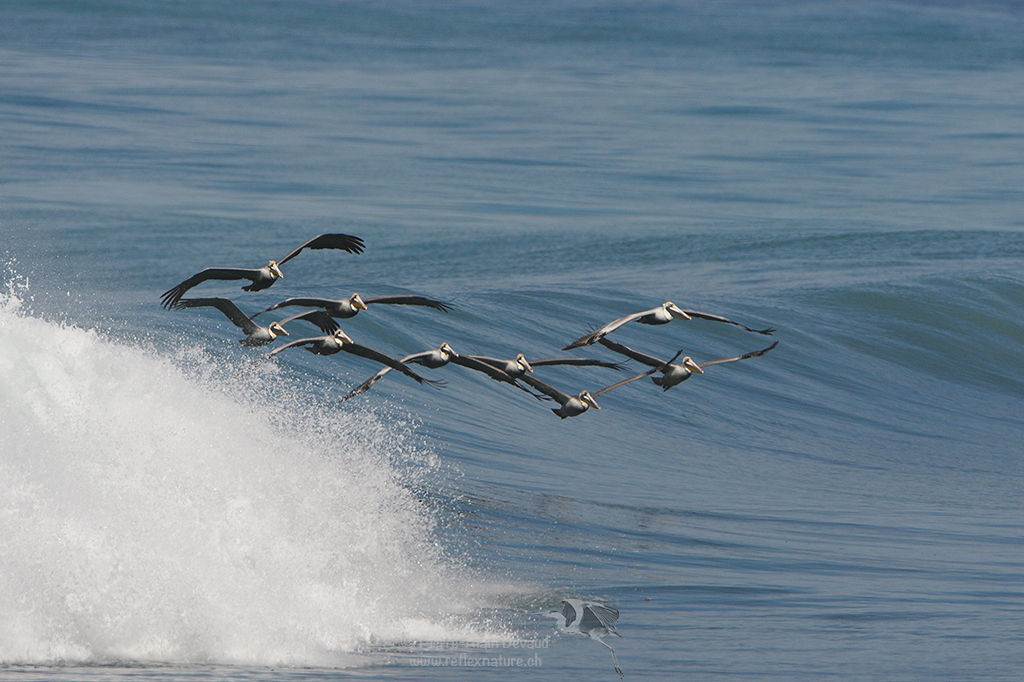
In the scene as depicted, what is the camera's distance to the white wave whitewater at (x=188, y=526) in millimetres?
8961

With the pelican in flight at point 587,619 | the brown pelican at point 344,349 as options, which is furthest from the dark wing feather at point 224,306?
the pelican in flight at point 587,619

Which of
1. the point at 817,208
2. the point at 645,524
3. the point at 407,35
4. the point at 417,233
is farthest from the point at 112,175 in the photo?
the point at 407,35

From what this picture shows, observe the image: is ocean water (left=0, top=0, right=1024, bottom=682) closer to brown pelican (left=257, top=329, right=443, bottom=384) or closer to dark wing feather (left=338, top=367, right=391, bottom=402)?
dark wing feather (left=338, top=367, right=391, bottom=402)

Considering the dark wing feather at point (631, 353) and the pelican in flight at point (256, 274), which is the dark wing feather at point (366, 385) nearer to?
the pelican in flight at point (256, 274)

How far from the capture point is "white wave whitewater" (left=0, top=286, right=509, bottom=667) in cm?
896

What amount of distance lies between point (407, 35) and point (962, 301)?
59.9 m

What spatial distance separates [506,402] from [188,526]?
26.5 feet

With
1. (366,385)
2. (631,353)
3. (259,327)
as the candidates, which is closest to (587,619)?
(631,353)

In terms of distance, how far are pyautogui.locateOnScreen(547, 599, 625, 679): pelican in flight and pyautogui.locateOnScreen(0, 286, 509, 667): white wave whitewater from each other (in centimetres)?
Result: 67

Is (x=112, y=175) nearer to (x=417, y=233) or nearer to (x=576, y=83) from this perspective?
(x=417, y=233)

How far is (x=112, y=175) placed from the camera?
33.5m

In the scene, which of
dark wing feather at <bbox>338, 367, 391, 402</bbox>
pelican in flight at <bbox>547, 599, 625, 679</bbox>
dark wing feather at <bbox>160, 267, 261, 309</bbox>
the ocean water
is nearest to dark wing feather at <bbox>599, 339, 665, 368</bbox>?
dark wing feather at <bbox>338, 367, 391, 402</bbox>

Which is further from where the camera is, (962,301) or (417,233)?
(417,233)

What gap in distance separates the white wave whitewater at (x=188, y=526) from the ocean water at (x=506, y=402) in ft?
A: 0.11
